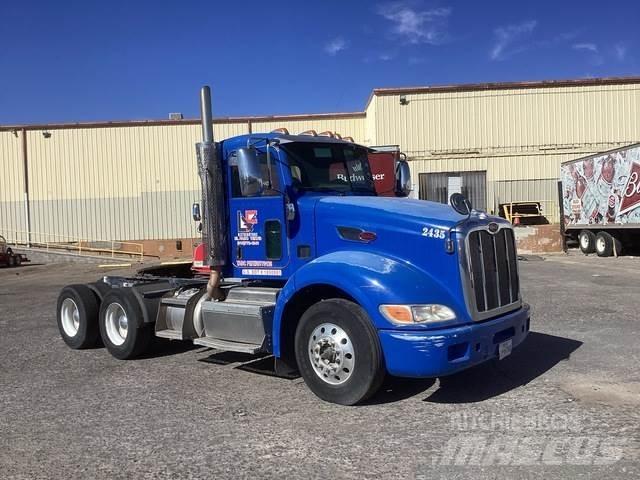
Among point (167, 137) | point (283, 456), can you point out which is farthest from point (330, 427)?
point (167, 137)

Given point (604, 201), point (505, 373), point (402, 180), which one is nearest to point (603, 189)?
point (604, 201)

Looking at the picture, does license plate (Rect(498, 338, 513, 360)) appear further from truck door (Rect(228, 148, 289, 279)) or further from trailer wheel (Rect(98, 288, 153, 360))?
trailer wheel (Rect(98, 288, 153, 360))

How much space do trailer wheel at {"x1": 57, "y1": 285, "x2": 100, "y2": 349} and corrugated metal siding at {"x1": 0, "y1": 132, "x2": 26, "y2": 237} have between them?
2717 cm

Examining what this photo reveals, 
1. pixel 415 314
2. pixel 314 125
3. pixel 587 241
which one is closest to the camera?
pixel 415 314

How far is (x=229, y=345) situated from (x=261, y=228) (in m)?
1.29

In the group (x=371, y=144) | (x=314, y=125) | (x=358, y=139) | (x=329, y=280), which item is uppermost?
(x=314, y=125)

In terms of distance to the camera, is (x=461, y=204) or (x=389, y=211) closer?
(x=461, y=204)

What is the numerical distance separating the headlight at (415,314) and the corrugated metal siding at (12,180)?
32110mm

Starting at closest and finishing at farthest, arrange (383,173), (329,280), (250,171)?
1. (329,280)
2. (250,171)
3. (383,173)

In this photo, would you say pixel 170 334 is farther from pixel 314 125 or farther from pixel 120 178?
pixel 120 178

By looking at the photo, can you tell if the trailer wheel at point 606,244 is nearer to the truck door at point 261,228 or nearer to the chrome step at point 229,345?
the truck door at point 261,228

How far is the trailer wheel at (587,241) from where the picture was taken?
23.1 m

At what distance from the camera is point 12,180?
107 ft

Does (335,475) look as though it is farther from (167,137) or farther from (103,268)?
(167,137)
